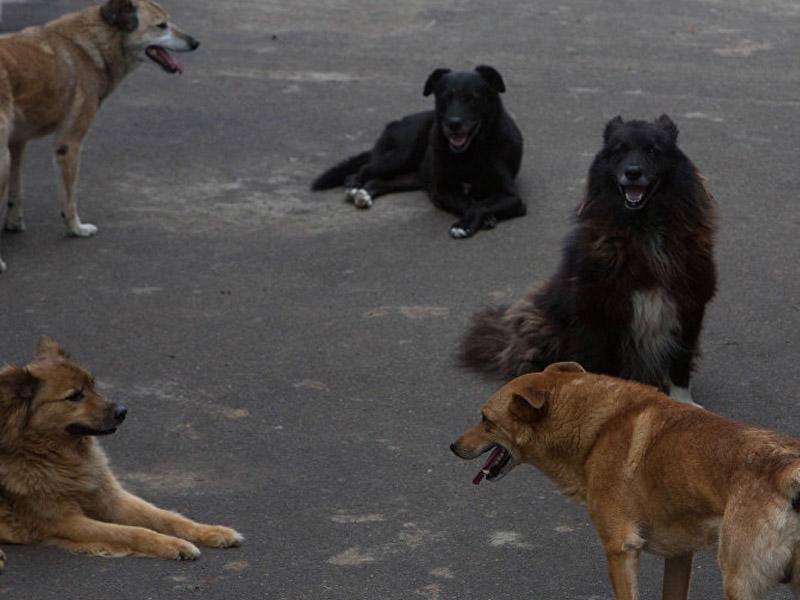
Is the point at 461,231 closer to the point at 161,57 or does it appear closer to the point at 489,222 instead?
the point at 489,222

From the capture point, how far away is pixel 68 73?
9.01m

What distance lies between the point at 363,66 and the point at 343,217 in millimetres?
4334

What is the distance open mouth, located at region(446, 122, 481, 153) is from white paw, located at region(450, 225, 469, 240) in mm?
647

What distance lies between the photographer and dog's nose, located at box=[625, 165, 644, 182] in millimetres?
6359

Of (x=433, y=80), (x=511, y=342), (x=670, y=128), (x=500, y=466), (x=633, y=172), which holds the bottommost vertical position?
(x=511, y=342)

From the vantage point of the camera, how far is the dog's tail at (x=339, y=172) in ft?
34.1

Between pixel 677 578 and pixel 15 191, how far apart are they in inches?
251

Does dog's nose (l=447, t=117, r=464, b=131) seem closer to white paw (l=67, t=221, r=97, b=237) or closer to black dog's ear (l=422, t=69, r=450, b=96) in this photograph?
black dog's ear (l=422, t=69, r=450, b=96)

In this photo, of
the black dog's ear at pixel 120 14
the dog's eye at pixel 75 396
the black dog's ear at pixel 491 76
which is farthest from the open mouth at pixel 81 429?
the black dog's ear at pixel 491 76

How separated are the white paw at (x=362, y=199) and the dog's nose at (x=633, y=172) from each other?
3.89 metres

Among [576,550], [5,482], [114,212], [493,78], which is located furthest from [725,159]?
[5,482]

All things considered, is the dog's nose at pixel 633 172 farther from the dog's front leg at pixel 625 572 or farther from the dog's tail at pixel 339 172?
the dog's tail at pixel 339 172

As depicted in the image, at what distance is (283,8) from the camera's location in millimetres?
16578

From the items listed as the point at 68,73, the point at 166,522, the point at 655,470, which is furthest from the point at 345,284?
the point at 655,470
